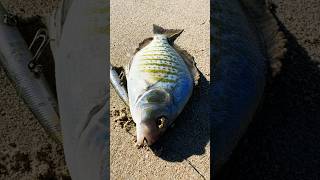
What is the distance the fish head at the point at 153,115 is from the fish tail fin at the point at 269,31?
0.79m

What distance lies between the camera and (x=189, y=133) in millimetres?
2490

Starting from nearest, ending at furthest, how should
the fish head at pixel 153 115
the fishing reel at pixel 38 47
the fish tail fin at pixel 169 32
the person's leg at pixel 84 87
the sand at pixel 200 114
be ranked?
the fish head at pixel 153 115
the person's leg at pixel 84 87
the fish tail fin at pixel 169 32
the sand at pixel 200 114
the fishing reel at pixel 38 47

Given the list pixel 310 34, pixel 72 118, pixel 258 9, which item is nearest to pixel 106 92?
pixel 72 118

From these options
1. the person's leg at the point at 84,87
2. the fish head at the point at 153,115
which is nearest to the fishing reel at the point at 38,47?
the person's leg at the point at 84,87

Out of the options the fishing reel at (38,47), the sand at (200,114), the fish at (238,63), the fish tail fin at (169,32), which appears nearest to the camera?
the fish at (238,63)

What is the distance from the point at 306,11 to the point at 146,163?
1722mm

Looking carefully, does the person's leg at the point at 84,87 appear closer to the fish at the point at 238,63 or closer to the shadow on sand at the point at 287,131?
the fish at the point at 238,63

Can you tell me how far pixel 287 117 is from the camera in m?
3.18

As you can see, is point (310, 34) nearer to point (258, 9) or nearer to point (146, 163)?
point (258, 9)

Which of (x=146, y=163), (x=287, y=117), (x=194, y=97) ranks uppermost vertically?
(x=194, y=97)

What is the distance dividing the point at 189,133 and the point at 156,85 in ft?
0.87

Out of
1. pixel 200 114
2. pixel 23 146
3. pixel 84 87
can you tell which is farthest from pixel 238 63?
pixel 23 146

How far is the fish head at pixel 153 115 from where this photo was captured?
2307 mm

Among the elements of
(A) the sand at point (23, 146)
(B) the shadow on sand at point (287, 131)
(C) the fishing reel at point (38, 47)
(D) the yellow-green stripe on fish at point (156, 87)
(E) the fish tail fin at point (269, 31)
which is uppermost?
(D) the yellow-green stripe on fish at point (156, 87)
